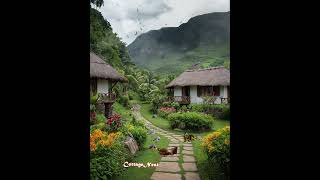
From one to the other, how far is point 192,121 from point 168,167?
26.0 feet

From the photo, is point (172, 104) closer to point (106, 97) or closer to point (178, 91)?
point (178, 91)

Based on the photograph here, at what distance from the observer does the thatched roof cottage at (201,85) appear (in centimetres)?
2588

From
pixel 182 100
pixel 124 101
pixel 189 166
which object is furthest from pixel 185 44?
pixel 189 166

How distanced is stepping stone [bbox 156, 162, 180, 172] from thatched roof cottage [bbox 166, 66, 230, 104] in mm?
18489

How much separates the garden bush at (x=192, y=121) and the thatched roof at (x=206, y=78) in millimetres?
10898

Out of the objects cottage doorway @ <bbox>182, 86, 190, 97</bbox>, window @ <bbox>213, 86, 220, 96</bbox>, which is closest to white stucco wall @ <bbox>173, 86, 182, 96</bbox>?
cottage doorway @ <bbox>182, 86, 190, 97</bbox>

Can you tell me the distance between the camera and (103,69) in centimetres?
1973

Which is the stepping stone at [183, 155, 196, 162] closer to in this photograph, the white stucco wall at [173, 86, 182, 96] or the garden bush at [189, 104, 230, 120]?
the garden bush at [189, 104, 230, 120]

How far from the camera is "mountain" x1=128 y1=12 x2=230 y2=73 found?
276 ft

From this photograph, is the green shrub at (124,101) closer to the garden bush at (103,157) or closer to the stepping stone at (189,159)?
the stepping stone at (189,159)

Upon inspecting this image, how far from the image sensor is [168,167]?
6.90m
